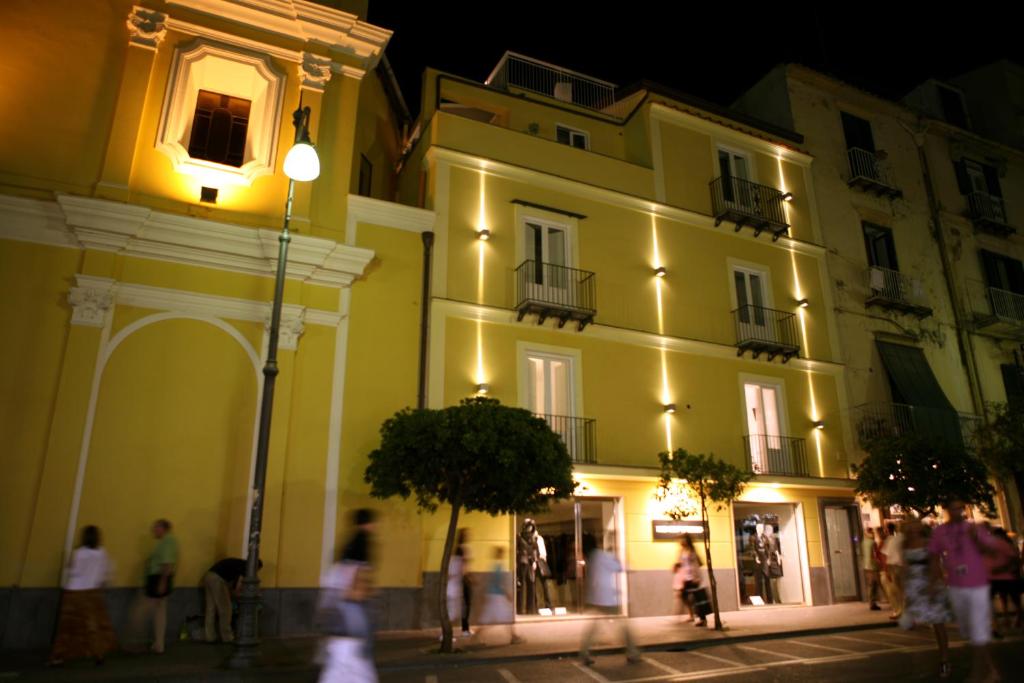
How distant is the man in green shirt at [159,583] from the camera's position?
965 centimetres

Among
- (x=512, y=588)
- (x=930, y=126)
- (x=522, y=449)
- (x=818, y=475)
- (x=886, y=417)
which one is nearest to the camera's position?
(x=522, y=449)

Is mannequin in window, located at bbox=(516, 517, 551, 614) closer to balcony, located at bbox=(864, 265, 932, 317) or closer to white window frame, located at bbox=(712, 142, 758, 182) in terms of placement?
white window frame, located at bbox=(712, 142, 758, 182)

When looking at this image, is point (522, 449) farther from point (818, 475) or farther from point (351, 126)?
point (818, 475)

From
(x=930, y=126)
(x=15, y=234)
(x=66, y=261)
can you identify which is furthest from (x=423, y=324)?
(x=930, y=126)

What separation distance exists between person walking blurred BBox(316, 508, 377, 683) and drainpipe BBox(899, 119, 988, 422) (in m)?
21.7

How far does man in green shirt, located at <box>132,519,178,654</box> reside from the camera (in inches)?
380

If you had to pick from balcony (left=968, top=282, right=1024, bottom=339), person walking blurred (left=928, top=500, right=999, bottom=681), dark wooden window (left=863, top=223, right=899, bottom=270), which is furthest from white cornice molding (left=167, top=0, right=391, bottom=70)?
balcony (left=968, top=282, right=1024, bottom=339)

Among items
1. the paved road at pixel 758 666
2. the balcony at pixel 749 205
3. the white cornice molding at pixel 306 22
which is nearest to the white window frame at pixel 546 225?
the balcony at pixel 749 205

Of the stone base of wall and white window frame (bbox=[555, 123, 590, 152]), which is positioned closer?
the stone base of wall

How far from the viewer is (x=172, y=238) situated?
12.8 m

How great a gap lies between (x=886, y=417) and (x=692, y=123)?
10222 mm

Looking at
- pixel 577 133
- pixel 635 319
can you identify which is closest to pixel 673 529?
pixel 635 319

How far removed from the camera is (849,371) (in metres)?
19.4

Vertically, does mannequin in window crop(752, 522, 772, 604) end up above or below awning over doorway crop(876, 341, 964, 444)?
below
